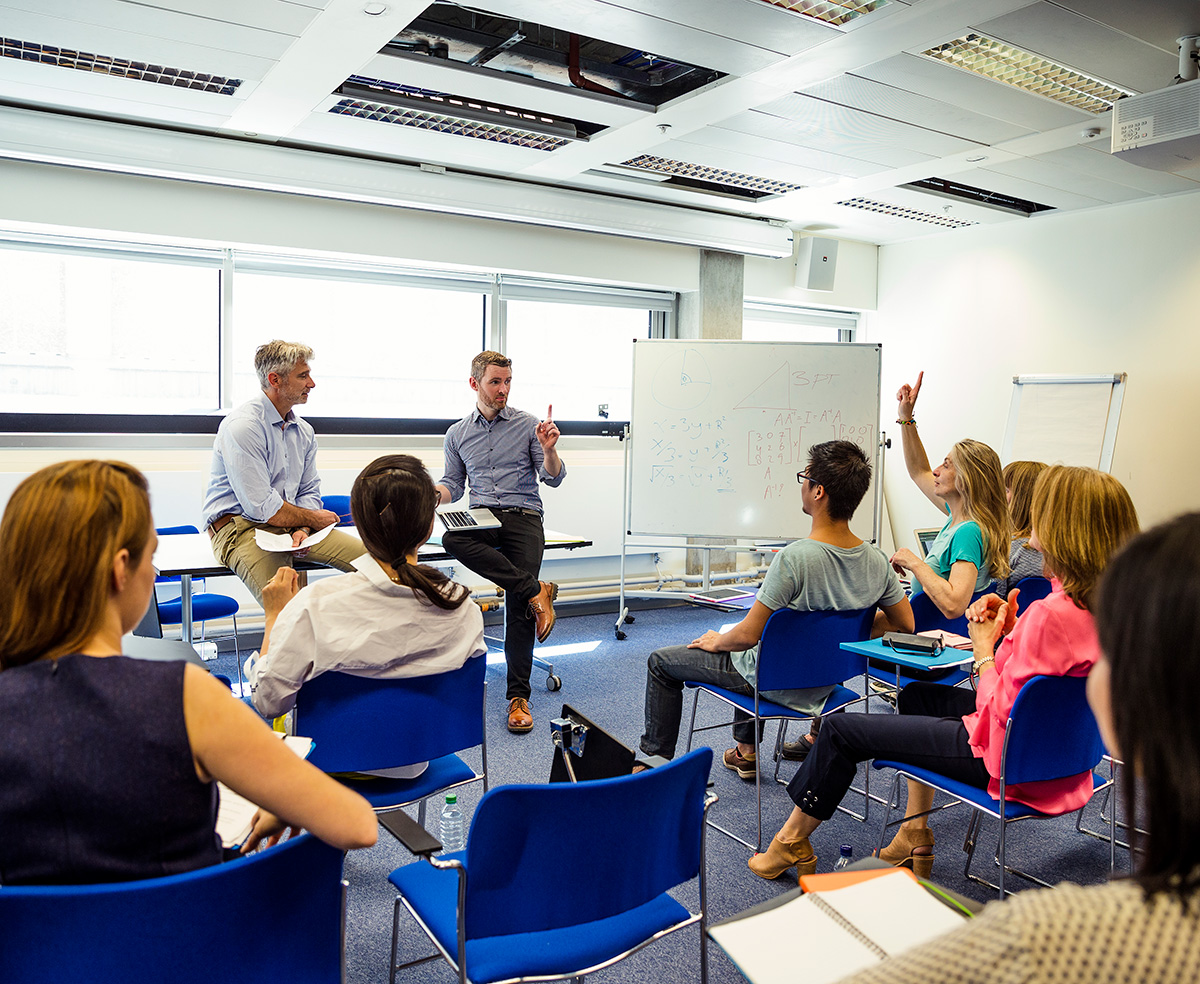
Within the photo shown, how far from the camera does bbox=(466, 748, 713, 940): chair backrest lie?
1.37 metres

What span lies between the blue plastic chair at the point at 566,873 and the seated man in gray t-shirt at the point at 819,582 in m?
1.23

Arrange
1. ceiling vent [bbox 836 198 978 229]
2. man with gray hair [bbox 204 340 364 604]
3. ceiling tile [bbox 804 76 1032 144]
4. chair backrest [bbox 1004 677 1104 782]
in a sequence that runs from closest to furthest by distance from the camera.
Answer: chair backrest [bbox 1004 677 1104 782] → man with gray hair [bbox 204 340 364 604] → ceiling tile [bbox 804 76 1032 144] → ceiling vent [bbox 836 198 978 229]

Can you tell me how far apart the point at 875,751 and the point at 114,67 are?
3876 millimetres

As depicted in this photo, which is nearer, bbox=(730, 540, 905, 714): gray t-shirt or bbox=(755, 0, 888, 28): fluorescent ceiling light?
bbox=(730, 540, 905, 714): gray t-shirt

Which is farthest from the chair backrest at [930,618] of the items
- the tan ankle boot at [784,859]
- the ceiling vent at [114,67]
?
the ceiling vent at [114,67]

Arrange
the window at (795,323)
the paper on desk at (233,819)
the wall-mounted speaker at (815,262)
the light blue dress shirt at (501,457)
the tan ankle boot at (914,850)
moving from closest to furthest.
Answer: the paper on desk at (233,819) → the tan ankle boot at (914,850) → the light blue dress shirt at (501,457) → the wall-mounted speaker at (815,262) → the window at (795,323)

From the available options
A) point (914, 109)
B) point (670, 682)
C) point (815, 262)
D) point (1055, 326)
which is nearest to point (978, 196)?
point (1055, 326)

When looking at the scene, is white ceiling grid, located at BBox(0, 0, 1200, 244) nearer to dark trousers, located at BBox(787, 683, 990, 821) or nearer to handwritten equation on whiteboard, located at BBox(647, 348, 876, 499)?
handwritten equation on whiteboard, located at BBox(647, 348, 876, 499)

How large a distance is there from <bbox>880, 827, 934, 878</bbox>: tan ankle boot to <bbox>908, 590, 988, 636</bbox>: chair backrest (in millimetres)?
893

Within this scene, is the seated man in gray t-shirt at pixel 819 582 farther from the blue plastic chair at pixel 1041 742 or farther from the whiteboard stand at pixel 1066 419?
the whiteboard stand at pixel 1066 419

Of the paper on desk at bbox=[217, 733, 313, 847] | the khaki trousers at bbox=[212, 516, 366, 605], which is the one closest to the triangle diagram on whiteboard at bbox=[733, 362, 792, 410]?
the khaki trousers at bbox=[212, 516, 366, 605]

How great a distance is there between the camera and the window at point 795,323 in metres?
7.41

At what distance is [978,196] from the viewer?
19.6ft

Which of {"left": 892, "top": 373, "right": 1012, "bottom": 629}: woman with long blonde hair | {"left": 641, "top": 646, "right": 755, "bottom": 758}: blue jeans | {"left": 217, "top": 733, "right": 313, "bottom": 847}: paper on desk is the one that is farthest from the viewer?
{"left": 892, "top": 373, "right": 1012, "bottom": 629}: woman with long blonde hair
